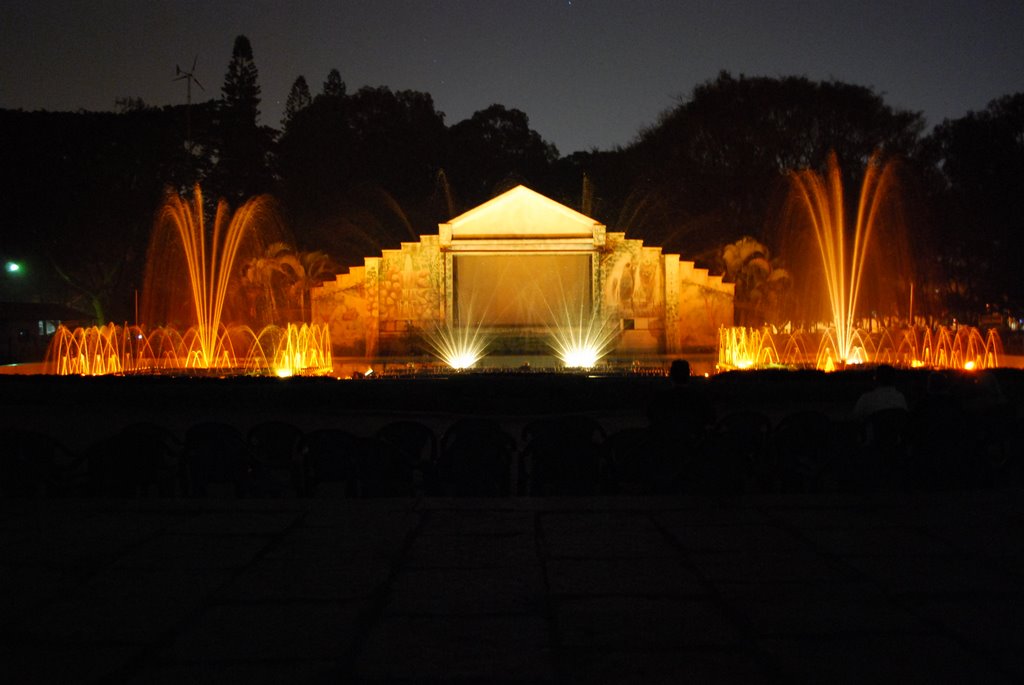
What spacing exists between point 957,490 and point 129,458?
276 inches

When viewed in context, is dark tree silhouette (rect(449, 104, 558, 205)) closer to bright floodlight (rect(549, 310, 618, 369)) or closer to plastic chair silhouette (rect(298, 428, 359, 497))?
bright floodlight (rect(549, 310, 618, 369))

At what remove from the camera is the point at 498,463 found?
809 cm

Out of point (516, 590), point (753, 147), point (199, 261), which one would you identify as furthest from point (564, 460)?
point (753, 147)

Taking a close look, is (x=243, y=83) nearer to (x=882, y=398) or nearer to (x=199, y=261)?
(x=199, y=261)

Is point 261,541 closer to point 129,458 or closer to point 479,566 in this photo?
point 479,566

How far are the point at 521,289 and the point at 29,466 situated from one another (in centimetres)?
3014

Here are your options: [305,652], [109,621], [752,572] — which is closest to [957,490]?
[752,572]

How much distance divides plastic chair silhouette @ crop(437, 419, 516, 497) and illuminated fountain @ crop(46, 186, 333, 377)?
1722 cm

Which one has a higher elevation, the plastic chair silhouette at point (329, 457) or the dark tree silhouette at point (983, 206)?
the dark tree silhouette at point (983, 206)

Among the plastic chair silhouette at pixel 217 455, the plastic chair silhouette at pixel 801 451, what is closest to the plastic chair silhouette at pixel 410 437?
the plastic chair silhouette at pixel 217 455

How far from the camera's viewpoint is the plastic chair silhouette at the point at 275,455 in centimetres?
819

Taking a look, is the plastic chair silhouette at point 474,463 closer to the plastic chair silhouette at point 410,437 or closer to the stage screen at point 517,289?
the plastic chair silhouette at point 410,437

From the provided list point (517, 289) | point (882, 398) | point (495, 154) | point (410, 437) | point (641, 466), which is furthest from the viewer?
point (495, 154)

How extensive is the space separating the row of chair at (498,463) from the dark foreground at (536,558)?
2cm
